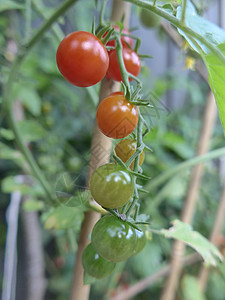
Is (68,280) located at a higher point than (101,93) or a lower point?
lower

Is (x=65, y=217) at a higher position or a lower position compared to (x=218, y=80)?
lower

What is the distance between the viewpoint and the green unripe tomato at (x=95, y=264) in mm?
286

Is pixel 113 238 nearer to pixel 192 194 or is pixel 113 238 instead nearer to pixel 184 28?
pixel 184 28

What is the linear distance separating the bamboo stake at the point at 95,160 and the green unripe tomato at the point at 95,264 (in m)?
0.06

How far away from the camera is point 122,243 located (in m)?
0.25

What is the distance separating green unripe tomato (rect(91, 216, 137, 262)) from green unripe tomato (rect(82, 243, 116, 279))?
0.12 feet

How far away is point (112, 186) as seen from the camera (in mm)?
228

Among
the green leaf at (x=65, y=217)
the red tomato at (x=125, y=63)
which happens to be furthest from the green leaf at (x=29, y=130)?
the red tomato at (x=125, y=63)

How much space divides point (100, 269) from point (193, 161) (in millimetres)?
384

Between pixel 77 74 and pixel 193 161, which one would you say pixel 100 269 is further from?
pixel 193 161

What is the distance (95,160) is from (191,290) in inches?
30.3

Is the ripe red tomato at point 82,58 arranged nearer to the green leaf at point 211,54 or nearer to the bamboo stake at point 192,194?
the green leaf at point 211,54

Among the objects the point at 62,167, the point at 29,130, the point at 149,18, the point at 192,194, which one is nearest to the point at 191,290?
the point at 192,194

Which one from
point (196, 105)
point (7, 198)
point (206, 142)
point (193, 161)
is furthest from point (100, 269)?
point (196, 105)
